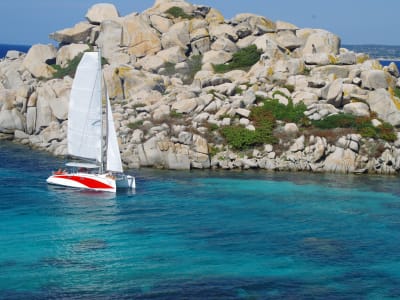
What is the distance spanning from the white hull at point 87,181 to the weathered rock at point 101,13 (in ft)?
174

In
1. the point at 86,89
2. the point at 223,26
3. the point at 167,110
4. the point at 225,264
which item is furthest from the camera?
the point at 223,26

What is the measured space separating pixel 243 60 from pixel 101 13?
28.2 m

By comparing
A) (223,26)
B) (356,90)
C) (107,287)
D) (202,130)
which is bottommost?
(107,287)

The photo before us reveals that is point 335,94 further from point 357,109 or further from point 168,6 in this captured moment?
point 168,6

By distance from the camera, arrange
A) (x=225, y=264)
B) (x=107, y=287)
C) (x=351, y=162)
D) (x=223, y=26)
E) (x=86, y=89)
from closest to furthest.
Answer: (x=107, y=287)
(x=225, y=264)
(x=86, y=89)
(x=351, y=162)
(x=223, y=26)

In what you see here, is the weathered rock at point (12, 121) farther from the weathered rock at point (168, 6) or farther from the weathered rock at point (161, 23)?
the weathered rock at point (168, 6)

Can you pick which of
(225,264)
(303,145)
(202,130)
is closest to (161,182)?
(202,130)

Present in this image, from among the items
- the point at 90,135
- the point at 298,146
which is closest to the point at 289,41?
the point at 298,146

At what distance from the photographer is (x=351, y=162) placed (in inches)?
2628

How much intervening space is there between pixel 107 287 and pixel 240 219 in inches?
644

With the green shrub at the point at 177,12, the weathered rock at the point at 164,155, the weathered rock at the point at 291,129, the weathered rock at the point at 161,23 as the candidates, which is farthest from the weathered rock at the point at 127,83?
the weathered rock at the point at 291,129

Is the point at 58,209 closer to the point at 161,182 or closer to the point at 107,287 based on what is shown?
the point at 161,182

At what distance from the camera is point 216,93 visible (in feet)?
253

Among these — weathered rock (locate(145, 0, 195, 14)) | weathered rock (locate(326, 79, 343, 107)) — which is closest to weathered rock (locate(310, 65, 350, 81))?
weathered rock (locate(326, 79, 343, 107))
